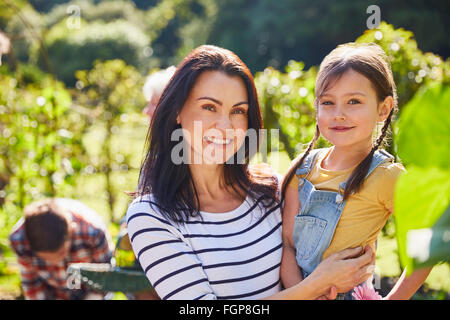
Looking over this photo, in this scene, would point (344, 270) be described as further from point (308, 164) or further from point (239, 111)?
point (239, 111)

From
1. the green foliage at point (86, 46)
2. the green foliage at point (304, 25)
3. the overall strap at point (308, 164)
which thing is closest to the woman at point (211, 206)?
the overall strap at point (308, 164)

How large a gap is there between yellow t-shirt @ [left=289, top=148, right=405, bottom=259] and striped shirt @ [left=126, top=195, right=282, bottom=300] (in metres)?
0.24

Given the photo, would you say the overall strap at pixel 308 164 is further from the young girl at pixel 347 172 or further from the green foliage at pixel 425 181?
the green foliage at pixel 425 181

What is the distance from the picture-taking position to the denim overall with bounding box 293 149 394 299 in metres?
1.59

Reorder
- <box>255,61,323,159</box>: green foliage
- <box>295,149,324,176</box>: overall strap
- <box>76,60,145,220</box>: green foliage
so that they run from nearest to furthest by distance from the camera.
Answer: <box>295,149,324,176</box>: overall strap, <box>255,61,323,159</box>: green foliage, <box>76,60,145,220</box>: green foliage

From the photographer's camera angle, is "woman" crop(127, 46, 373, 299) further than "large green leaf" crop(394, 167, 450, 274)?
Yes

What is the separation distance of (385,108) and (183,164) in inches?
32.0

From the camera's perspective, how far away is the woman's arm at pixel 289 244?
1634 mm

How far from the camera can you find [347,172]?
1626mm

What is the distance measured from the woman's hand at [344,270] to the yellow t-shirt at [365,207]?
→ 6 centimetres

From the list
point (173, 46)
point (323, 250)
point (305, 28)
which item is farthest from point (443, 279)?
point (173, 46)

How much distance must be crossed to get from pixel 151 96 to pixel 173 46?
36929 millimetres

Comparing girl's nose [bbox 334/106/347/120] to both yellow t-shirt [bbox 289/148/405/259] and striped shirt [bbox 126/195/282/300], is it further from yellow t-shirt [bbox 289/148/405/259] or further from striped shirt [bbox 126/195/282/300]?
striped shirt [bbox 126/195/282/300]

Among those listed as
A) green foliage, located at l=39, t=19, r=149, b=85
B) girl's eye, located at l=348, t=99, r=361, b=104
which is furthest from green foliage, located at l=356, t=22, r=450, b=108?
green foliage, located at l=39, t=19, r=149, b=85
